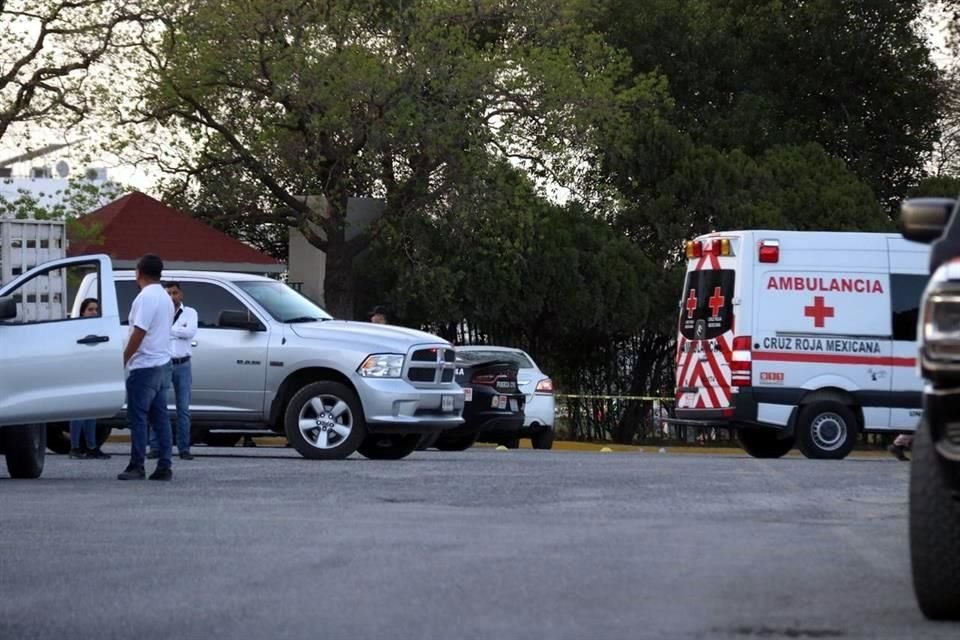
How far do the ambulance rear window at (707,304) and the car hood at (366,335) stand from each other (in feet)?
13.3

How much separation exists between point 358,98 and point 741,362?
15.5m

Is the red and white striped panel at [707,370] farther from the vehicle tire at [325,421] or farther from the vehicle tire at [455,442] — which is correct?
the vehicle tire at [325,421]

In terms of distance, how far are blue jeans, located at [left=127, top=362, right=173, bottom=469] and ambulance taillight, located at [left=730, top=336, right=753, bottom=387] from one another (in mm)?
8152

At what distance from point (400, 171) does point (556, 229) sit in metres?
3.26

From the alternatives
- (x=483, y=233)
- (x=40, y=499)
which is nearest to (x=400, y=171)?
(x=483, y=233)

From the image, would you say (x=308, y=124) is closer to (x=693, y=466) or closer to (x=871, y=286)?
(x=871, y=286)

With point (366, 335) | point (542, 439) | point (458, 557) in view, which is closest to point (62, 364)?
point (366, 335)

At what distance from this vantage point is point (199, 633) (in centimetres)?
759

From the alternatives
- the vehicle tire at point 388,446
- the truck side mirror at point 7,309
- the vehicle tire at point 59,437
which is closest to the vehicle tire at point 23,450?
the truck side mirror at point 7,309

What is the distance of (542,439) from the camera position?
30.4m

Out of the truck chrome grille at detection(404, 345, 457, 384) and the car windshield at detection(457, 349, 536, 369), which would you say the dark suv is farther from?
the car windshield at detection(457, 349, 536, 369)

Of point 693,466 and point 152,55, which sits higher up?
point 152,55

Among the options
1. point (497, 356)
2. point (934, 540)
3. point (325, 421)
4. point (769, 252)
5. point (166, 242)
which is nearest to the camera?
point (934, 540)

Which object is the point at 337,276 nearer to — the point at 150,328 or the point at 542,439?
the point at 542,439
